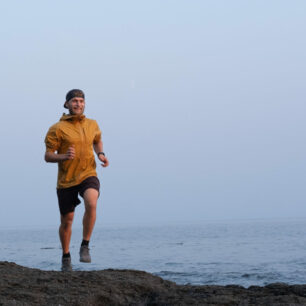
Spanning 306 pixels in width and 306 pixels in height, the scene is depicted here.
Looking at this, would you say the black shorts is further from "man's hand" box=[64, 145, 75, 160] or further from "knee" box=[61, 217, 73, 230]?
"man's hand" box=[64, 145, 75, 160]

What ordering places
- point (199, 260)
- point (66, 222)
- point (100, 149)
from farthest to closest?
1. point (199, 260)
2. point (100, 149)
3. point (66, 222)

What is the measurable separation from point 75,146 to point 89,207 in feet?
2.57

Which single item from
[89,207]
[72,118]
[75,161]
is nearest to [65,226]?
[89,207]

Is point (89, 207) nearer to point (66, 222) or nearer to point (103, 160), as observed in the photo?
point (66, 222)

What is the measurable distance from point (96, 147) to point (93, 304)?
2512 mm

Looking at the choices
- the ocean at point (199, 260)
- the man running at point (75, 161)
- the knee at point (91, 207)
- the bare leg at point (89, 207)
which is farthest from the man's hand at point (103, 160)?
the ocean at point (199, 260)

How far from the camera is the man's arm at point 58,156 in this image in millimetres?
6234

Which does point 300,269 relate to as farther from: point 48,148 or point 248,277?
point 48,148

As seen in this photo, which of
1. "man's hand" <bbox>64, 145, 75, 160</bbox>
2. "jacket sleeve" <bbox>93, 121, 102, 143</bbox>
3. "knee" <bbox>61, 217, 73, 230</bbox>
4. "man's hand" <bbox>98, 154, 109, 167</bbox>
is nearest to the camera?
"man's hand" <bbox>64, 145, 75, 160</bbox>

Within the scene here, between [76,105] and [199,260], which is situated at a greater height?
[76,105]

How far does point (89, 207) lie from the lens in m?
6.43

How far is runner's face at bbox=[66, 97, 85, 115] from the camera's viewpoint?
21.5 ft

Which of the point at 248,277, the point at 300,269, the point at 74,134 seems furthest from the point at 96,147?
the point at 300,269

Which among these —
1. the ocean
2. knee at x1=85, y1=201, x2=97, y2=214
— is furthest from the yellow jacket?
the ocean
